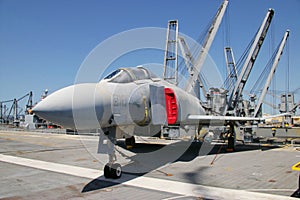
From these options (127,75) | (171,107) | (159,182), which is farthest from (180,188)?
(127,75)

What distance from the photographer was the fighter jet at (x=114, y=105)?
5.63 meters

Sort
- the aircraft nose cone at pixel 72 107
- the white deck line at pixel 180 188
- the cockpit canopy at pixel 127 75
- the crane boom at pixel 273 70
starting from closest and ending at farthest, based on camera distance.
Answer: the aircraft nose cone at pixel 72 107 → the white deck line at pixel 180 188 → the cockpit canopy at pixel 127 75 → the crane boom at pixel 273 70

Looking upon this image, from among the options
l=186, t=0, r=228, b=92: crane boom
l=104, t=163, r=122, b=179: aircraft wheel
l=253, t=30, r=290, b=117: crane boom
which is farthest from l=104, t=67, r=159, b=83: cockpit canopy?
l=253, t=30, r=290, b=117: crane boom

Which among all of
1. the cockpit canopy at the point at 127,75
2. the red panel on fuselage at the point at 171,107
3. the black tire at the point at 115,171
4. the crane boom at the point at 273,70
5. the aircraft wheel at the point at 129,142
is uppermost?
the crane boom at the point at 273,70

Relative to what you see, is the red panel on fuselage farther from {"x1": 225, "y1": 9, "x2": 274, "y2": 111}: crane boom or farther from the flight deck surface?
{"x1": 225, "y1": 9, "x2": 274, "y2": 111}: crane boom

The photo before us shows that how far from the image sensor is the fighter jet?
5.63 meters

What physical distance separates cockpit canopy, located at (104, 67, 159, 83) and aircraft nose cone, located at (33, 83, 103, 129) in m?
1.33

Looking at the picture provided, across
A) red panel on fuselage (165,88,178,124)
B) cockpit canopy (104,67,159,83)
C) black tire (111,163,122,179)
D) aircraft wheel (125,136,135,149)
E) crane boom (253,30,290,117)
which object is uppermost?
crane boom (253,30,290,117)

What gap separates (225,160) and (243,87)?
12.6 meters

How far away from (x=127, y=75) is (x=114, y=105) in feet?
4.41

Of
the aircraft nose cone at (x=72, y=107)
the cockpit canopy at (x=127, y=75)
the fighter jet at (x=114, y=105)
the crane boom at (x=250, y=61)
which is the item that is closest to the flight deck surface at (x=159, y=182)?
the fighter jet at (x=114, y=105)

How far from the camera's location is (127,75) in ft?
25.5

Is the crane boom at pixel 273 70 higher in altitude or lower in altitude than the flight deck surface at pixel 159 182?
higher

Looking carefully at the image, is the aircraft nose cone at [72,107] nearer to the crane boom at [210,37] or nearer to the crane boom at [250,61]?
the crane boom at [250,61]
